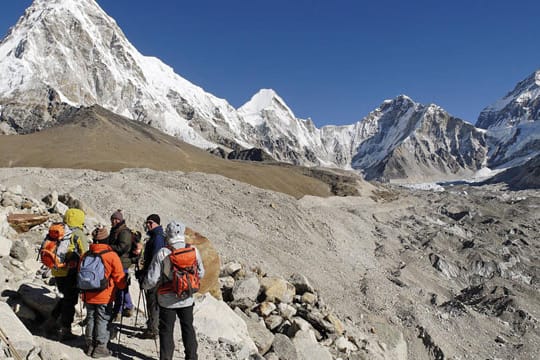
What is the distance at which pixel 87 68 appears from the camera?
194 m

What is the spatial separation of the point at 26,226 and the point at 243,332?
672cm

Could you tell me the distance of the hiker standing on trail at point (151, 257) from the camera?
7.64m

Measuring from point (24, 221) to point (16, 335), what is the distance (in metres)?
6.43

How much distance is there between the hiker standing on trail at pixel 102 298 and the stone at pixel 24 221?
5952mm

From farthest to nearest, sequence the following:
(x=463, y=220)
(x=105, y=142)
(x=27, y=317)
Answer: (x=105, y=142)
(x=463, y=220)
(x=27, y=317)

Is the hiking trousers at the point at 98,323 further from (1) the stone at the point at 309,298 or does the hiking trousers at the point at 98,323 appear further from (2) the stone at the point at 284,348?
(1) the stone at the point at 309,298

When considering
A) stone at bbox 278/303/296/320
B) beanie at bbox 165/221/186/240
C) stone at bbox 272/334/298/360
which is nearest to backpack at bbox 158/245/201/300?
beanie at bbox 165/221/186/240

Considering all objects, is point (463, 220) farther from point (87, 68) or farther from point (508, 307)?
point (87, 68)

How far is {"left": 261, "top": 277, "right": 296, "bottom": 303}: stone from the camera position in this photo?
13406mm

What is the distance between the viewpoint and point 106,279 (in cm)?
682

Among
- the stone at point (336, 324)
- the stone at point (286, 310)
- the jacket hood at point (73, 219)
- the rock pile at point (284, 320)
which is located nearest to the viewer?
the jacket hood at point (73, 219)

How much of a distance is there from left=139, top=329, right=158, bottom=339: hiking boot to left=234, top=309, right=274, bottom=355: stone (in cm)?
273

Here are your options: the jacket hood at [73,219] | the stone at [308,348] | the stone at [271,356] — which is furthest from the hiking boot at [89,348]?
the stone at [308,348]

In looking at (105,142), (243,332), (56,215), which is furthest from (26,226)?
(105,142)
